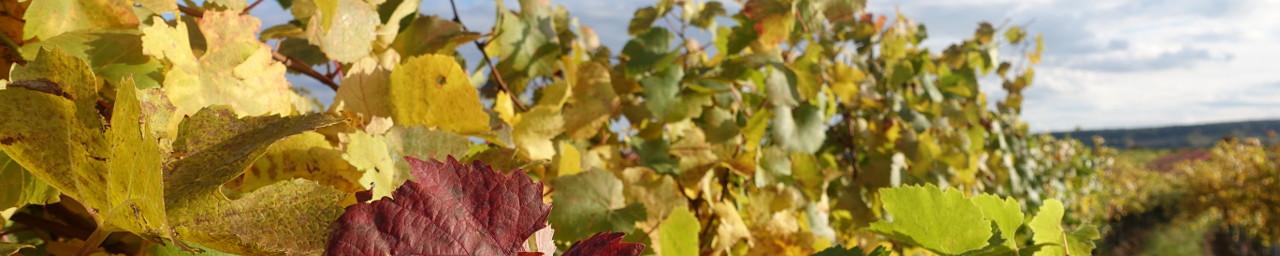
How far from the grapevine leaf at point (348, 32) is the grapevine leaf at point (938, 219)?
15.9 inches

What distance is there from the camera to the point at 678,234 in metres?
0.75

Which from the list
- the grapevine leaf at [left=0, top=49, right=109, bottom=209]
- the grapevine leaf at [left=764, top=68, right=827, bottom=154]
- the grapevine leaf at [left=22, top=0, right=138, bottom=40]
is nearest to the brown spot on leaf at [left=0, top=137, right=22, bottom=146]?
the grapevine leaf at [left=0, top=49, right=109, bottom=209]

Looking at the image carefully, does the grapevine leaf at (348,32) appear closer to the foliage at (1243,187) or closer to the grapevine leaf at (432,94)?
the grapevine leaf at (432,94)

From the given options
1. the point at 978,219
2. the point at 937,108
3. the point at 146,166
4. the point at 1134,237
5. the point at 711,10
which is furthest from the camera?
the point at 1134,237

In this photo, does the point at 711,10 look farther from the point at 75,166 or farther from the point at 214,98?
the point at 75,166

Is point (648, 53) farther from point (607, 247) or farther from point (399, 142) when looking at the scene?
point (607, 247)

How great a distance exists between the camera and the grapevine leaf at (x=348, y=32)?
29.4 inches

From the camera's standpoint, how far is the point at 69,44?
1.86 ft

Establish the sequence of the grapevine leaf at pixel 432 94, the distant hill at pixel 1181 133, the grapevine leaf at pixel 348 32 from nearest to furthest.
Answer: the grapevine leaf at pixel 432 94 < the grapevine leaf at pixel 348 32 < the distant hill at pixel 1181 133

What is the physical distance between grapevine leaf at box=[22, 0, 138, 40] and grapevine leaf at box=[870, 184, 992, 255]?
436mm

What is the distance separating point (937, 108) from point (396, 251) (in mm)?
3164

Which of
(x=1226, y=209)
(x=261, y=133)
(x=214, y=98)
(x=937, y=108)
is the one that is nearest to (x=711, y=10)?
(x=937, y=108)

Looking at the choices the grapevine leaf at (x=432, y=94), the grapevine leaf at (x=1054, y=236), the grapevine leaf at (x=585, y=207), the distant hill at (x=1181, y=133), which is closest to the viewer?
the grapevine leaf at (x=1054, y=236)

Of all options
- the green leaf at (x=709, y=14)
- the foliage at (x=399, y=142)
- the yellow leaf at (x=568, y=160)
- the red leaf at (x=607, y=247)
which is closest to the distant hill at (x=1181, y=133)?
the green leaf at (x=709, y=14)
